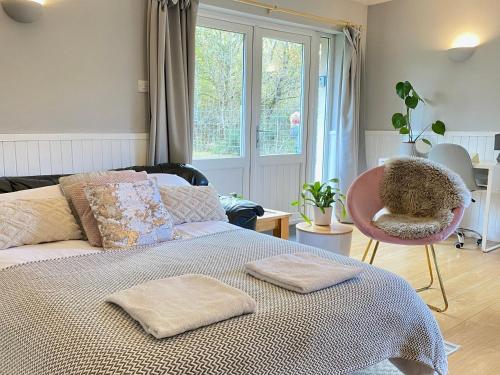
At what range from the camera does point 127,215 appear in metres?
2.21

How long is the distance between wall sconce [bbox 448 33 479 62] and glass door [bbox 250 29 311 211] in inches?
54.9

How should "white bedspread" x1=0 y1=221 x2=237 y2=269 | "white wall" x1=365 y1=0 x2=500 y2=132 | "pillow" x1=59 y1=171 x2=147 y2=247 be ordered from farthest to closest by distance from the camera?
"white wall" x1=365 y1=0 x2=500 y2=132 → "pillow" x1=59 y1=171 x2=147 y2=247 → "white bedspread" x1=0 y1=221 x2=237 y2=269

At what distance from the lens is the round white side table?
3.15 metres

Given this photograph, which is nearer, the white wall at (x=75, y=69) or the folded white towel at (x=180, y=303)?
the folded white towel at (x=180, y=303)

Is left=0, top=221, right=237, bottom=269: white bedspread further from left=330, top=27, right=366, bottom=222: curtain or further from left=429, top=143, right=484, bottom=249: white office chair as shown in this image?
left=330, top=27, right=366, bottom=222: curtain

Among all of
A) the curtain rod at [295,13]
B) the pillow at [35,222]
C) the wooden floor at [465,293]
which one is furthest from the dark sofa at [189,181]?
the curtain rod at [295,13]

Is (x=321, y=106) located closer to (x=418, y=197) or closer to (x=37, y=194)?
(x=418, y=197)

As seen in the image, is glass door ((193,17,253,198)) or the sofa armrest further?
glass door ((193,17,253,198))

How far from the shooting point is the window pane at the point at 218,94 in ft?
12.9

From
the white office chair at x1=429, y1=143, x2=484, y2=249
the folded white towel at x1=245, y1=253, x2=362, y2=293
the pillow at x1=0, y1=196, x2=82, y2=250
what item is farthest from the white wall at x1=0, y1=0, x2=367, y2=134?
the white office chair at x1=429, y1=143, x2=484, y2=249

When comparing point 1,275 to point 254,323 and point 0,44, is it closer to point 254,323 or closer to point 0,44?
point 254,323

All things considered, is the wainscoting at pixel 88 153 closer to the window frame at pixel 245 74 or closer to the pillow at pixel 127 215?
the window frame at pixel 245 74

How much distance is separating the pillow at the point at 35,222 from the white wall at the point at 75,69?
2.92 feet

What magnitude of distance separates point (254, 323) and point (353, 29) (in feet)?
13.6
